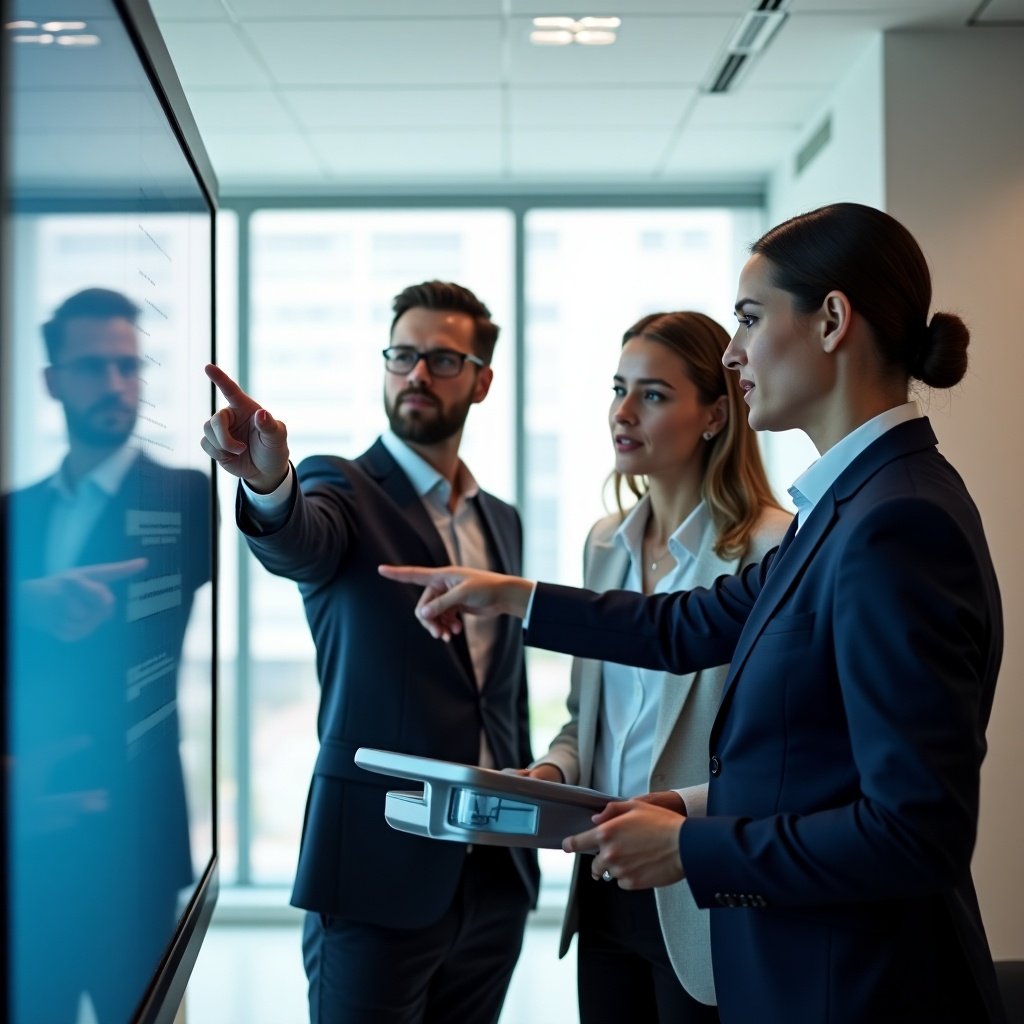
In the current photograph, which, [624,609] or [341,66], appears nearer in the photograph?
[624,609]

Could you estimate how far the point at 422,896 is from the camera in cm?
204

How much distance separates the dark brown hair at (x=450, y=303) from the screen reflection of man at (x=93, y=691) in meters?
1.29

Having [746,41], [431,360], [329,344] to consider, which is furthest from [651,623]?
[329,344]

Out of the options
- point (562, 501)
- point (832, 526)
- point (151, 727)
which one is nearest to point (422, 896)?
point (151, 727)

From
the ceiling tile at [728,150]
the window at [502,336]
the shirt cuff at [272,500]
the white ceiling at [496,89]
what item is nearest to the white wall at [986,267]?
the white ceiling at [496,89]

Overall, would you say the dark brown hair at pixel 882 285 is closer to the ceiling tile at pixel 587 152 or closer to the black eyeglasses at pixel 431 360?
the black eyeglasses at pixel 431 360

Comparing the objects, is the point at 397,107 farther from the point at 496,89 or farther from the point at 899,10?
the point at 899,10

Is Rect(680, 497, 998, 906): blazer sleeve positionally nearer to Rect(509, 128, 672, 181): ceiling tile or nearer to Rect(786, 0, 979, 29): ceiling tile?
Rect(786, 0, 979, 29): ceiling tile

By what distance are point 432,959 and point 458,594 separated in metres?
0.73

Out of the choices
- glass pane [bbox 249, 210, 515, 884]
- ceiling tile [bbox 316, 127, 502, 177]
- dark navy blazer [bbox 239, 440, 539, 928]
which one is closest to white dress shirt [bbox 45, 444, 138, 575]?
dark navy blazer [bbox 239, 440, 539, 928]

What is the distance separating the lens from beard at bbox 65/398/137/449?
0.83m

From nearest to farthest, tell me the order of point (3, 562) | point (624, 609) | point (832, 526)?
point (3, 562) < point (832, 526) < point (624, 609)

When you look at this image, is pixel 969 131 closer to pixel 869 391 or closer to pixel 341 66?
pixel 341 66

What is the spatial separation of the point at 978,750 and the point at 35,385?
3.27ft
